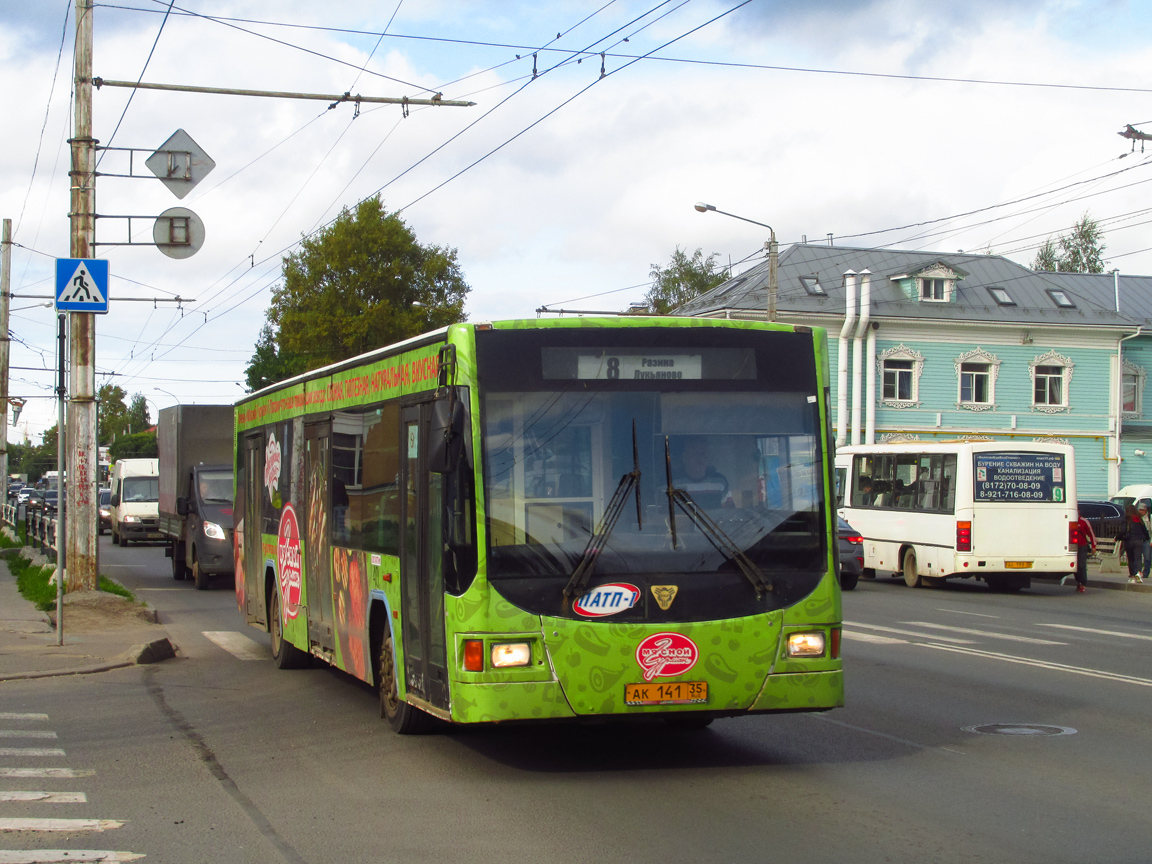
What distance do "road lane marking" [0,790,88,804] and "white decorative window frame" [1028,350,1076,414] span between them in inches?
1877

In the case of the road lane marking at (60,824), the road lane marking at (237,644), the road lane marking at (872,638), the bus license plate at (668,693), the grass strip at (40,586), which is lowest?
the road lane marking at (872,638)

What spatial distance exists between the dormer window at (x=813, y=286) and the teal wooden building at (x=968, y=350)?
5cm

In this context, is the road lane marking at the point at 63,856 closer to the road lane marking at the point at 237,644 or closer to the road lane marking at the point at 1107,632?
the road lane marking at the point at 237,644

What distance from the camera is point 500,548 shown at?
283 inches

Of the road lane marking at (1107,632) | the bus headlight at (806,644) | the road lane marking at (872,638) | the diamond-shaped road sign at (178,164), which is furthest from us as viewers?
the diamond-shaped road sign at (178,164)

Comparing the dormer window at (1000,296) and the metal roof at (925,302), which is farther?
the dormer window at (1000,296)

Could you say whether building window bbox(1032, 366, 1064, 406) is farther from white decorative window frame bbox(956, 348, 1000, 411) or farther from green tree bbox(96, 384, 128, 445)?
green tree bbox(96, 384, 128, 445)

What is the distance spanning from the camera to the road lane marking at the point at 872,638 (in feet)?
49.1

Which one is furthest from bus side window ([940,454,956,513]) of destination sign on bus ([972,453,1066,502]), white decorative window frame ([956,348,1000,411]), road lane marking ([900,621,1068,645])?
white decorative window frame ([956,348,1000,411])

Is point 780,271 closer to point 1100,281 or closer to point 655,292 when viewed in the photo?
point 1100,281

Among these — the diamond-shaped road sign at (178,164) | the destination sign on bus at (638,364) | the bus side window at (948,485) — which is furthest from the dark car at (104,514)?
the destination sign on bus at (638,364)

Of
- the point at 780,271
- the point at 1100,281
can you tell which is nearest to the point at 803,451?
the point at 780,271

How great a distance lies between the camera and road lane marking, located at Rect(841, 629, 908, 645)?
49.1ft

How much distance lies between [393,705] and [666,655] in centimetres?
246
